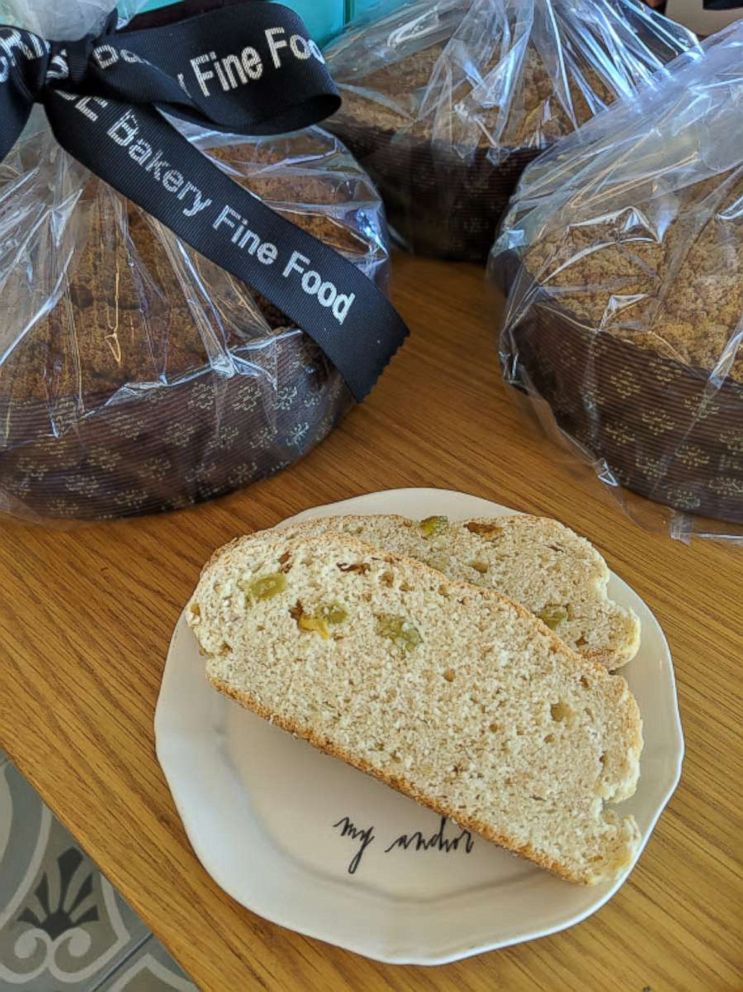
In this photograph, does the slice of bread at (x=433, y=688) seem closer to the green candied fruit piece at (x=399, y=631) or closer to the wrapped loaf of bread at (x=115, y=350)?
the green candied fruit piece at (x=399, y=631)

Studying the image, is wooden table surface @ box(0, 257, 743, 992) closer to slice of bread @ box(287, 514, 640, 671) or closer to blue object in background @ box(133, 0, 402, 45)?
slice of bread @ box(287, 514, 640, 671)

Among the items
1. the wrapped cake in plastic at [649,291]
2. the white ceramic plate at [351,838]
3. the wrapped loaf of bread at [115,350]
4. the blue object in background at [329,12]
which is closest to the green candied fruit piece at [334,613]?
the white ceramic plate at [351,838]

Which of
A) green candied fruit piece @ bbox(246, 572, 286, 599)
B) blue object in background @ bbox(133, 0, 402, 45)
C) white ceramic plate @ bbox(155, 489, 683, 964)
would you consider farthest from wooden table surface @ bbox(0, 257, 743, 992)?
blue object in background @ bbox(133, 0, 402, 45)

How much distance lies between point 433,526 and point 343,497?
16cm

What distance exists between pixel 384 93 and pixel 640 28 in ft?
1.02

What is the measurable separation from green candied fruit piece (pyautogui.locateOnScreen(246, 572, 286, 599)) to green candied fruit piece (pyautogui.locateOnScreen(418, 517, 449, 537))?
5.4 inches

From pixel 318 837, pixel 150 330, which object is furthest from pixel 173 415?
pixel 318 837

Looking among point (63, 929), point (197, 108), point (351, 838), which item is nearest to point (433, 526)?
point (351, 838)

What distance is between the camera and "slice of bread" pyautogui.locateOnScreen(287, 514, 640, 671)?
694mm

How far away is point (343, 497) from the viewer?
90 cm

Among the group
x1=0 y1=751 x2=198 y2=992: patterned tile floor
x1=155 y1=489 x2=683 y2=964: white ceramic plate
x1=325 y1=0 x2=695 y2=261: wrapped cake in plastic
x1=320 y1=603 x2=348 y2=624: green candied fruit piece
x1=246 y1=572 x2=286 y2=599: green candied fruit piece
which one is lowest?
x1=0 y1=751 x2=198 y2=992: patterned tile floor

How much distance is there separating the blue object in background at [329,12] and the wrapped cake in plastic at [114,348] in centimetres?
37

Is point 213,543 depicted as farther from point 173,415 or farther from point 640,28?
point 640,28

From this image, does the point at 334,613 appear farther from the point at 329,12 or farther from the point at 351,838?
the point at 329,12
